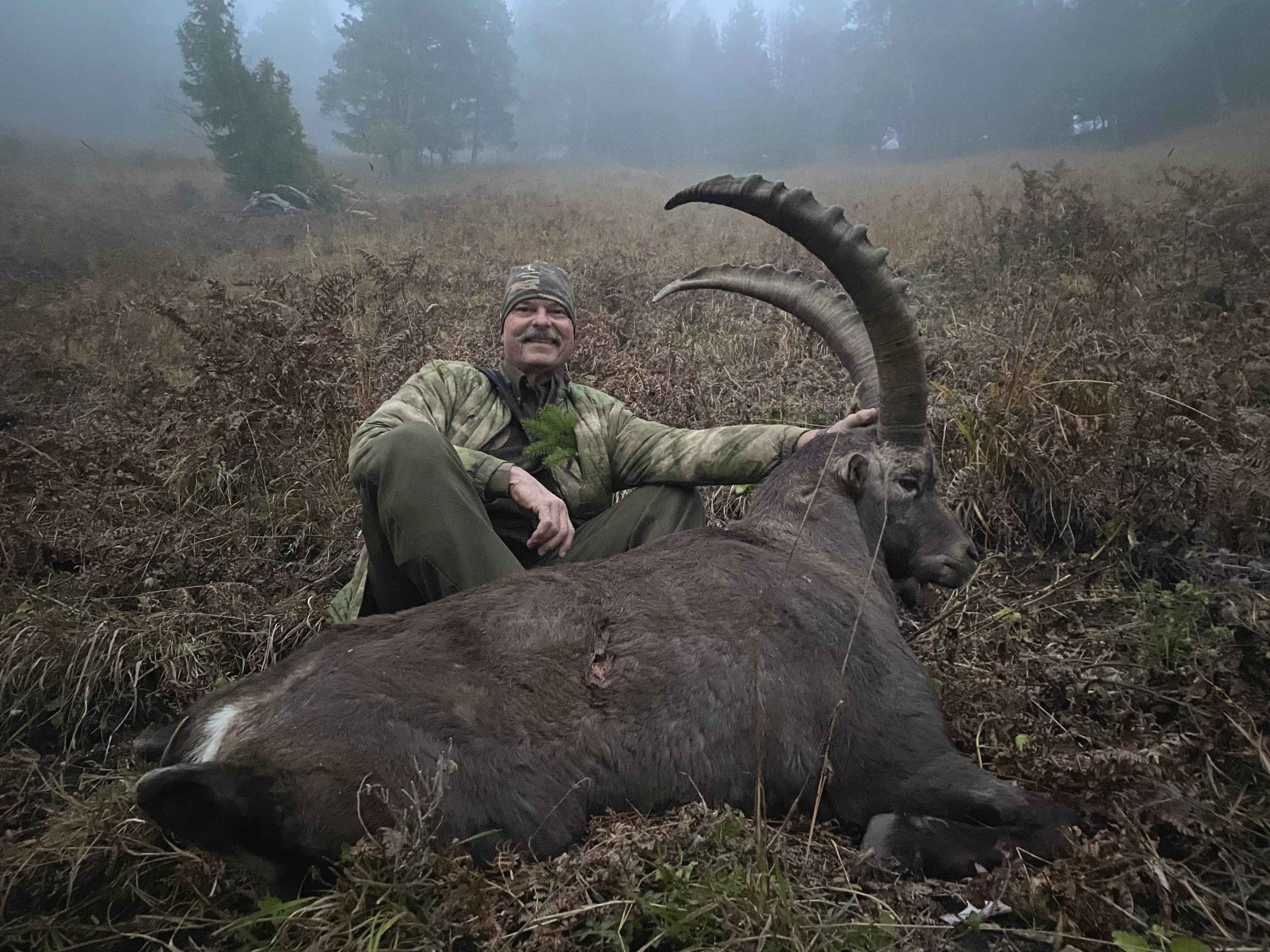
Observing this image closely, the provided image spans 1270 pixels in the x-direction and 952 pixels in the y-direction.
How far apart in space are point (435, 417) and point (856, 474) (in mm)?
2449

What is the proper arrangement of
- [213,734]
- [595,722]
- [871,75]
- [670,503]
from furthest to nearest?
[871,75] < [670,503] < [595,722] < [213,734]

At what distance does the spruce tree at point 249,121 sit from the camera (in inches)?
Result: 890

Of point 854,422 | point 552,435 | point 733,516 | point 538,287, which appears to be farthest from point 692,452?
point 538,287

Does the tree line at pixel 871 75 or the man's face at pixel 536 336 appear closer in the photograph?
the man's face at pixel 536 336

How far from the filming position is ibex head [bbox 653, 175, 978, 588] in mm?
3205

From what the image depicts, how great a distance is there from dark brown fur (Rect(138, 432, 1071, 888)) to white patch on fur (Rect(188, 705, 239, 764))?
0.06 ft

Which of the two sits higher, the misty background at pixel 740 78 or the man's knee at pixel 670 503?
the misty background at pixel 740 78

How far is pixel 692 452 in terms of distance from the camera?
13.7 ft

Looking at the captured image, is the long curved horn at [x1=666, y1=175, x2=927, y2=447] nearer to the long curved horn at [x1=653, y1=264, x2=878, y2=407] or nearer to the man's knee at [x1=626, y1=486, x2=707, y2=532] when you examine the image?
the long curved horn at [x1=653, y1=264, x2=878, y2=407]

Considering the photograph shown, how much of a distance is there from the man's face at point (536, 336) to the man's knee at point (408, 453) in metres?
1.19

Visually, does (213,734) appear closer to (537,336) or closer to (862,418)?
(537,336)

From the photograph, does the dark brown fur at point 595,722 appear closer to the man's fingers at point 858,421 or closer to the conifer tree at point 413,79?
the man's fingers at point 858,421

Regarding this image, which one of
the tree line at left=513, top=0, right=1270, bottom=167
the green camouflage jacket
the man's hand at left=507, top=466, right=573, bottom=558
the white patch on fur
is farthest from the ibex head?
the tree line at left=513, top=0, right=1270, bottom=167

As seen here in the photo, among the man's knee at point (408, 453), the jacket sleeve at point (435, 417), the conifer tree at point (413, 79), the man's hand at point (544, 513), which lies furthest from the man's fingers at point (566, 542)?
the conifer tree at point (413, 79)
